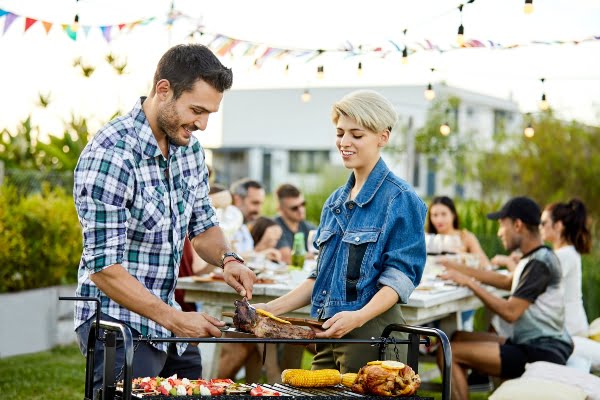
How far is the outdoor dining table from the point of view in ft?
18.2

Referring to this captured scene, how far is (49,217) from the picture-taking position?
9.31 meters

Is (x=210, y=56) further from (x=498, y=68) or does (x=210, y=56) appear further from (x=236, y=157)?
(x=236, y=157)

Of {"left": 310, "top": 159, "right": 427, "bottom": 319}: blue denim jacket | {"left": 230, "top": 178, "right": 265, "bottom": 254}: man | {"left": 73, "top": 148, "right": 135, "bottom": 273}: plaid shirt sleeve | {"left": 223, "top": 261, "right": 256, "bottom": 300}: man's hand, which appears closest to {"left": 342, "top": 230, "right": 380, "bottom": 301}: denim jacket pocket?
{"left": 310, "top": 159, "right": 427, "bottom": 319}: blue denim jacket

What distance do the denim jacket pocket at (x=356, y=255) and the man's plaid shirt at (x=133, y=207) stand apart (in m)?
0.62

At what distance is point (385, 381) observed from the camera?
2996mm

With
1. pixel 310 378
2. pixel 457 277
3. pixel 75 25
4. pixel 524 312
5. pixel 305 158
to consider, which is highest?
pixel 305 158

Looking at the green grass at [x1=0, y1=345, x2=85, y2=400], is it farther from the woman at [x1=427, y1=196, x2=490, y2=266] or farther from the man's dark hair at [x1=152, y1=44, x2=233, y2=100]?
the man's dark hair at [x1=152, y1=44, x2=233, y2=100]

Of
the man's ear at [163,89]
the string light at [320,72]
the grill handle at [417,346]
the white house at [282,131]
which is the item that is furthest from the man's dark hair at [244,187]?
the white house at [282,131]

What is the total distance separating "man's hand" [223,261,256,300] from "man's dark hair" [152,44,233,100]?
0.66 m

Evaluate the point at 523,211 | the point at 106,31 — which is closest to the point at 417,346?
the point at 523,211

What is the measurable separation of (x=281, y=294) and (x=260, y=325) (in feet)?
8.72

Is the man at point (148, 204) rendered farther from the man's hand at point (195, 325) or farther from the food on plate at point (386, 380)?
the food on plate at point (386, 380)

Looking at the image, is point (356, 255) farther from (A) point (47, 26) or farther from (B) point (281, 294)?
(A) point (47, 26)

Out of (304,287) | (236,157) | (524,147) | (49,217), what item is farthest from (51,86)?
(236,157)
